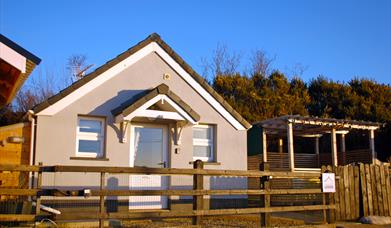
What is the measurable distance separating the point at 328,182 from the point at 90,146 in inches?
257

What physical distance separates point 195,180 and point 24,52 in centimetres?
417

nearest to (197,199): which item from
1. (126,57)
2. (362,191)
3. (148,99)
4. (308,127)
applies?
(148,99)

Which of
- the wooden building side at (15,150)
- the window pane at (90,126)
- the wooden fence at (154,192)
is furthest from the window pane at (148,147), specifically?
the wooden fence at (154,192)

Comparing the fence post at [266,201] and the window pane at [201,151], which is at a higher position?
the window pane at [201,151]

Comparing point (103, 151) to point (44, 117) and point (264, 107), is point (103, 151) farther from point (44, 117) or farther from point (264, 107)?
point (264, 107)

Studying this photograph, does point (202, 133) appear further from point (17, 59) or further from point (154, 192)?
point (17, 59)

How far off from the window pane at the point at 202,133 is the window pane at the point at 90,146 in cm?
317

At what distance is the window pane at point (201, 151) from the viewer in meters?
15.2

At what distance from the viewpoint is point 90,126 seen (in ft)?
45.1

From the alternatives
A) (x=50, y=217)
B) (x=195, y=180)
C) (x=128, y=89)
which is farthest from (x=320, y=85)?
(x=50, y=217)

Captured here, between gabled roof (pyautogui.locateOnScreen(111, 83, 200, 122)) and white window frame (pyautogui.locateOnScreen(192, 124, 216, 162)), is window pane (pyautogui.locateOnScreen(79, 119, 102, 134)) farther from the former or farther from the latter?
white window frame (pyautogui.locateOnScreen(192, 124, 216, 162))

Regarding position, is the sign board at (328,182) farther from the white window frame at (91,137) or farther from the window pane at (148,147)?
the white window frame at (91,137)

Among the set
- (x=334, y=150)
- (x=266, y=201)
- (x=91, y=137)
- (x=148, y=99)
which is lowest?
(x=266, y=201)

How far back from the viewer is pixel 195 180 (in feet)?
32.4
